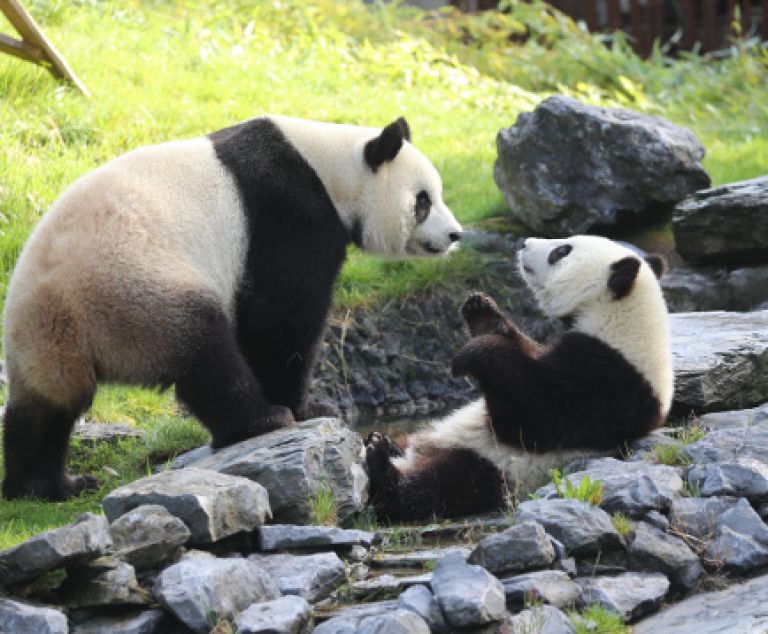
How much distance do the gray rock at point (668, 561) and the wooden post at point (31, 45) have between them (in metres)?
6.20

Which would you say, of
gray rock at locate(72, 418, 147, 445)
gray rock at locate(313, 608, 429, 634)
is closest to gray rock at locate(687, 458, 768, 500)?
gray rock at locate(313, 608, 429, 634)

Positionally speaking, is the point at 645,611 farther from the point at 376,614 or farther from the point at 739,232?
the point at 739,232

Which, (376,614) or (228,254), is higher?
(228,254)

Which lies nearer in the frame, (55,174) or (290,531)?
(290,531)

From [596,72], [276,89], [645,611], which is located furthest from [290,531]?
[596,72]

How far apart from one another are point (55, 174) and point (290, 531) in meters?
4.86

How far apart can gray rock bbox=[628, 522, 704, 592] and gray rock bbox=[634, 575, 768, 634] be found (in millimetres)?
72

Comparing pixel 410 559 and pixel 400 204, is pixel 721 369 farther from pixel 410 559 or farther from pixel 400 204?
Answer: pixel 410 559

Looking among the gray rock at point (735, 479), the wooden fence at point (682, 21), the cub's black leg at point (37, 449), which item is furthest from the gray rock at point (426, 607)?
the wooden fence at point (682, 21)

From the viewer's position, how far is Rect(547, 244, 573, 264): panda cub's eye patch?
571 cm

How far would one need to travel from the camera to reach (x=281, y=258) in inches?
213

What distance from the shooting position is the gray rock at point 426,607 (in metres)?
3.49

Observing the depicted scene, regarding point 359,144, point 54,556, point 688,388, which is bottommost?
point 688,388

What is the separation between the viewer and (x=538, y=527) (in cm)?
385
